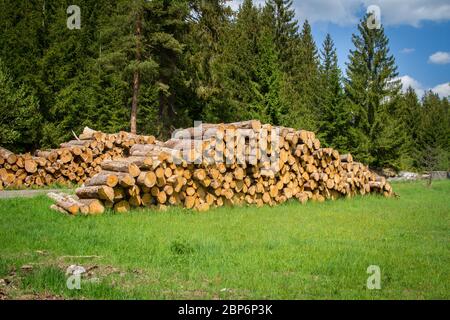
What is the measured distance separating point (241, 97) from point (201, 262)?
2835 cm

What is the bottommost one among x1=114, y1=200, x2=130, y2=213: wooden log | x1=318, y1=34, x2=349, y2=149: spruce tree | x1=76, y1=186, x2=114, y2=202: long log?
x1=114, y1=200, x2=130, y2=213: wooden log

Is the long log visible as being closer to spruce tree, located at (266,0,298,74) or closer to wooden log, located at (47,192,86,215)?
wooden log, located at (47,192,86,215)

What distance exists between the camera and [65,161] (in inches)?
671

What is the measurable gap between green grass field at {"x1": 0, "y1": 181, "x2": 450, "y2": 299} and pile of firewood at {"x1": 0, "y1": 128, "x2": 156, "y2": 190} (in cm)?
530

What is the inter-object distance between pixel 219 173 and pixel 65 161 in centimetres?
766

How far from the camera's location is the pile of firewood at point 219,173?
10.6 m

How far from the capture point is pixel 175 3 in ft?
76.7

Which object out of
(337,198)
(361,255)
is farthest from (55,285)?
(337,198)

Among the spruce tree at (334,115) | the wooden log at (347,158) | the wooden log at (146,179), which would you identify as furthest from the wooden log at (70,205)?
the spruce tree at (334,115)

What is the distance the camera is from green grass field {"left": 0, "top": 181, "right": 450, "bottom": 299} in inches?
198

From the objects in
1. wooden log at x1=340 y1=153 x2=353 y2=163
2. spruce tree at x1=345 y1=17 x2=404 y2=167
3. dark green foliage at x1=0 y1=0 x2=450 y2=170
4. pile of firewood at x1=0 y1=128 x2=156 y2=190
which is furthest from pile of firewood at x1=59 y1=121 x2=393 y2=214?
spruce tree at x1=345 y1=17 x2=404 y2=167

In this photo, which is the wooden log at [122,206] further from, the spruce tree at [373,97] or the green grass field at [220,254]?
the spruce tree at [373,97]

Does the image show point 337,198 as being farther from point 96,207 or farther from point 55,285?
point 55,285

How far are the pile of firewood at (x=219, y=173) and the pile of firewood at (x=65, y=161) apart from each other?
521cm
